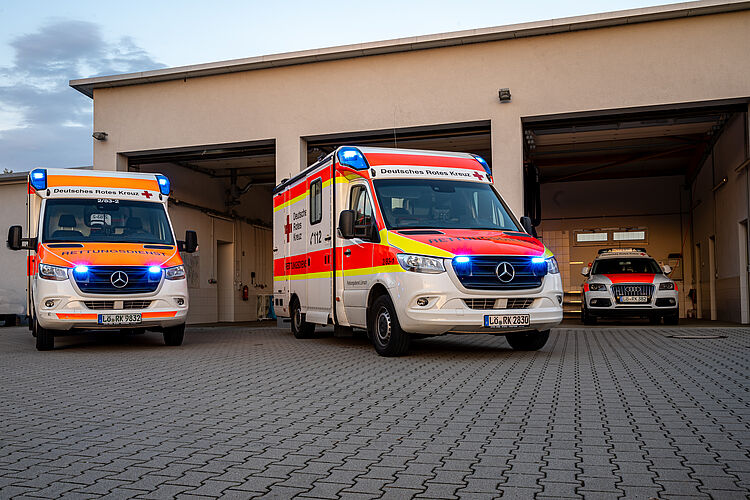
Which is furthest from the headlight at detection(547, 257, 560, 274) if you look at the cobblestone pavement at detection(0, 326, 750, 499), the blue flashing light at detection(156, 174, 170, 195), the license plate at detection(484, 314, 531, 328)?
the blue flashing light at detection(156, 174, 170, 195)

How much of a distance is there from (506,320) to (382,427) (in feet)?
13.8

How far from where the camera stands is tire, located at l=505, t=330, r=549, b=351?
10.5 metres

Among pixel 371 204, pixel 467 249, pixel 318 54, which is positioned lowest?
pixel 467 249

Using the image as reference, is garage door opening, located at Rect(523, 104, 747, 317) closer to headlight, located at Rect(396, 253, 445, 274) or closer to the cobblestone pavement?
headlight, located at Rect(396, 253, 445, 274)

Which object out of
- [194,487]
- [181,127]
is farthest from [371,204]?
[181,127]

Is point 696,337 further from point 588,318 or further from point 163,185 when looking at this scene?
point 163,185

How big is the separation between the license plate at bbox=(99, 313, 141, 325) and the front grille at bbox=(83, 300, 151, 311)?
0.40 feet

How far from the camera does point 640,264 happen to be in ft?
65.6

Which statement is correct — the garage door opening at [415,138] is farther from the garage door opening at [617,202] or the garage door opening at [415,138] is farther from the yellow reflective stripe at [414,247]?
the yellow reflective stripe at [414,247]

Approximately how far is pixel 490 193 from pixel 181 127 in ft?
35.8

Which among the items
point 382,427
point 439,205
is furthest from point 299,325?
point 382,427

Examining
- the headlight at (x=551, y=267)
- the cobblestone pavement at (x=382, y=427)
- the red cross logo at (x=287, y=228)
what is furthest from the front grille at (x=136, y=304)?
the headlight at (x=551, y=267)

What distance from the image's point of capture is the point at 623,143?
23547 millimetres

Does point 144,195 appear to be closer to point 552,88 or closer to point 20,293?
point 552,88
